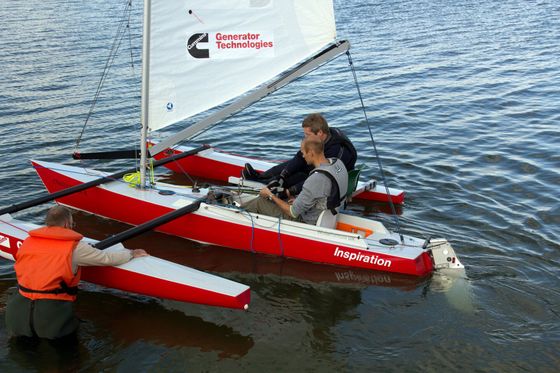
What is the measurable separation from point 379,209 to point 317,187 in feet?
8.97

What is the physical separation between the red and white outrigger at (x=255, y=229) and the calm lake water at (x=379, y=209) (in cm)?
20

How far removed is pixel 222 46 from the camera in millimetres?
7578

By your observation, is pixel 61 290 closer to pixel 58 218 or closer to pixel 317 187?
pixel 58 218

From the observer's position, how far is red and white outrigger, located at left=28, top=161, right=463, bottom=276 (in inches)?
280

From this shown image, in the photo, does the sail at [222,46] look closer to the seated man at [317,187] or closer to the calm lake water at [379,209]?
the seated man at [317,187]

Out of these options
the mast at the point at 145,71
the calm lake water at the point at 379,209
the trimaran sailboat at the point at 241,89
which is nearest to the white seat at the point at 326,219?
the trimaran sailboat at the point at 241,89

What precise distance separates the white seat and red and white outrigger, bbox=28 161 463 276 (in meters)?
0.04

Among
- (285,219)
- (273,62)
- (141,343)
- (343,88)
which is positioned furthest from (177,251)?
(343,88)

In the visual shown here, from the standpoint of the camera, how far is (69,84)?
679 inches

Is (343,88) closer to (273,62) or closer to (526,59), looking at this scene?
(526,59)

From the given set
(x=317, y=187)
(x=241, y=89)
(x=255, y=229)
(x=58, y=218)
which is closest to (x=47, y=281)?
(x=58, y=218)

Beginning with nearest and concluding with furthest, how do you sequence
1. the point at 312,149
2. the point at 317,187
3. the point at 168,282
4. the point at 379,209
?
the point at 168,282 < the point at 312,149 < the point at 317,187 < the point at 379,209

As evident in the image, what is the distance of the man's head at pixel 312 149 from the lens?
267 inches

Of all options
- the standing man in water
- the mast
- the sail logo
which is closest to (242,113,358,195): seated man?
the sail logo
